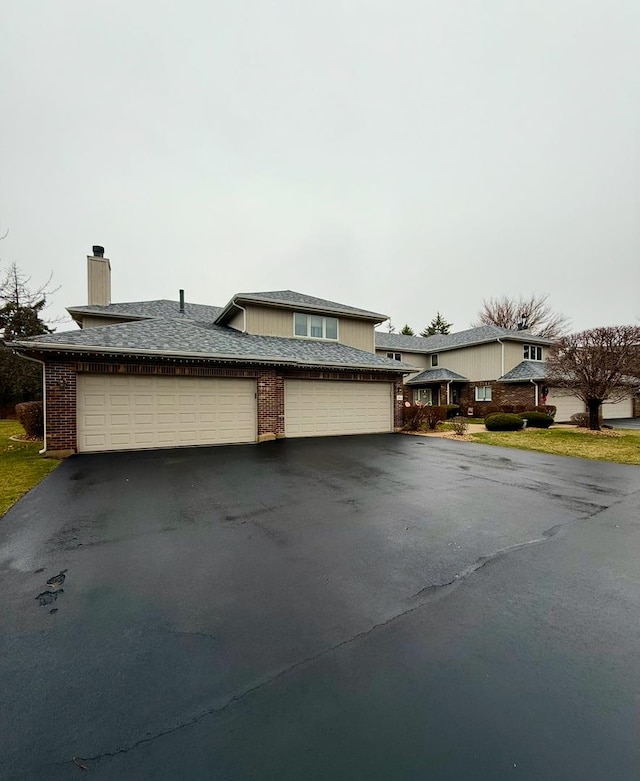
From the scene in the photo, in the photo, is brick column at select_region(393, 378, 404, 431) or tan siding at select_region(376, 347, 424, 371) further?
tan siding at select_region(376, 347, 424, 371)

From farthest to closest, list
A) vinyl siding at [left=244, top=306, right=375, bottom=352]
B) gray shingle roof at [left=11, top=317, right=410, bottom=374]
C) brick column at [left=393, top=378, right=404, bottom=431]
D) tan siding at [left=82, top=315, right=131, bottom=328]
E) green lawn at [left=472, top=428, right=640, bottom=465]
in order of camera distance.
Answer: tan siding at [left=82, top=315, right=131, bottom=328]
brick column at [left=393, top=378, right=404, bottom=431]
vinyl siding at [left=244, top=306, right=375, bottom=352]
green lawn at [left=472, top=428, right=640, bottom=465]
gray shingle roof at [left=11, top=317, right=410, bottom=374]

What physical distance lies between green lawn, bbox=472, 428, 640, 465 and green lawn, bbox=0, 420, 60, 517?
1272 cm

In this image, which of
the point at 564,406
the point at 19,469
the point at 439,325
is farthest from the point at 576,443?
the point at 439,325

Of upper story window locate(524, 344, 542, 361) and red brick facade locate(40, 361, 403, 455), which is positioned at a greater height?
upper story window locate(524, 344, 542, 361)

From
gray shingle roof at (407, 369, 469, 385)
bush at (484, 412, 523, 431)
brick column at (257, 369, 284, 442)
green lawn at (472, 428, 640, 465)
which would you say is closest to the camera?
green lawn at (472, 428, 640, 465)

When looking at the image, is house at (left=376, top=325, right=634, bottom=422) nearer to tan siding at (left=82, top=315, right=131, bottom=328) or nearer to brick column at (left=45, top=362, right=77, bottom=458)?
tan siding at (left=82, top=315, right=131, bottom=328)

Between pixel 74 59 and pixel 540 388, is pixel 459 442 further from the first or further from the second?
pixel 74 59


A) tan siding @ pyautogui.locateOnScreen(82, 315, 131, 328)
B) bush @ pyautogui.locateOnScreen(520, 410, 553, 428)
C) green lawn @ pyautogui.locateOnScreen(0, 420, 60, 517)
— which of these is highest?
tan siding @ pyautogui.locateOnScreen(82, 315, 131, 328)

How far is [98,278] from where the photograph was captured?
16406 mm

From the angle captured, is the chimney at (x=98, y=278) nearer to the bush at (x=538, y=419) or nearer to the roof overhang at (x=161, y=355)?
the roof overhang at (x=161, y=355)

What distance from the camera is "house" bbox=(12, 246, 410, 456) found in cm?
938

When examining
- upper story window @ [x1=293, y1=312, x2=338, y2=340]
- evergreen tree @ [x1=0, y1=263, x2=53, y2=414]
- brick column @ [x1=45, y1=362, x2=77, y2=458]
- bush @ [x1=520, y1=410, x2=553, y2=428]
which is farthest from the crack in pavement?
evergreen tree @ [x1=0, y1=263, x2=53, y2=414]

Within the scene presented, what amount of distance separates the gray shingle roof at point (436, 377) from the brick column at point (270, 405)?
49.3ft

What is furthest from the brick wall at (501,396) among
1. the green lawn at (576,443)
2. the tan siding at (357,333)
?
the tan siding at (357,333)
